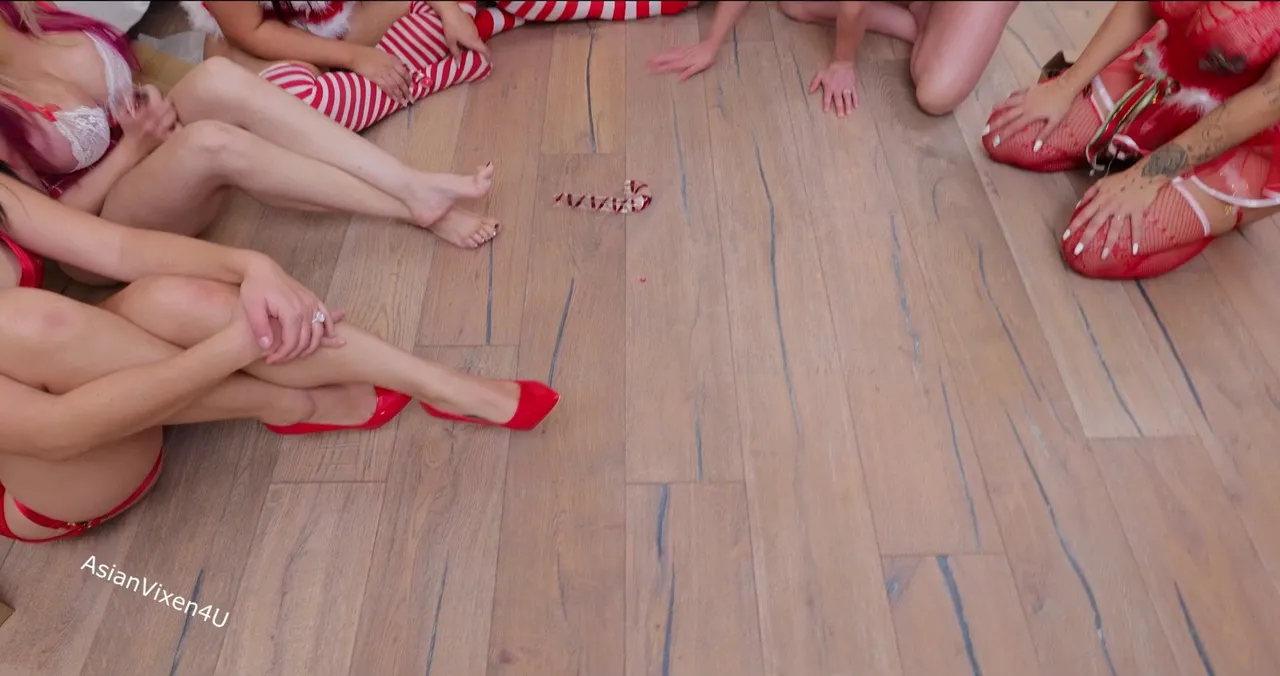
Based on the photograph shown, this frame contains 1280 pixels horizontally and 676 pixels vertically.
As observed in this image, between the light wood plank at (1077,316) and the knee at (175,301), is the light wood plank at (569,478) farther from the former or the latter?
the light wood plank at (1077,316)

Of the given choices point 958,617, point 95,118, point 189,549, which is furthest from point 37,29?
point 958,617

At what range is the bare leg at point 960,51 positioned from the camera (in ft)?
5.15

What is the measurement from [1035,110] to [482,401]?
1103 mm

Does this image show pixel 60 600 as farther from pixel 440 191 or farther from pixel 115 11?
pixel 115 11

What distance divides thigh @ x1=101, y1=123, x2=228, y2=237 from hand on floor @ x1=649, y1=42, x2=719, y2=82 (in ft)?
3.01

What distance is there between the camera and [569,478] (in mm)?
1111

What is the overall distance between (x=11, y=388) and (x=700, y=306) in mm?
886

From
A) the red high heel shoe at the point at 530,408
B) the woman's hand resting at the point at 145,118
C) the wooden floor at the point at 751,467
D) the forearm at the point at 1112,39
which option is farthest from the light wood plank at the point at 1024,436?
the woman's hand resting at the point at 145,118

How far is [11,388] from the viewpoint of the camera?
889 millimetres

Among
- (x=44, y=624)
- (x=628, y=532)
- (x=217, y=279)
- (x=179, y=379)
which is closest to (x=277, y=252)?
(x=217, y=279)

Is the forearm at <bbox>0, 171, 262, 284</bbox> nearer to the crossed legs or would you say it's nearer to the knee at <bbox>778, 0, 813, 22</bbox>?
the crossed legs

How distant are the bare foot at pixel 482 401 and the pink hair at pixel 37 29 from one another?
2.09 feet

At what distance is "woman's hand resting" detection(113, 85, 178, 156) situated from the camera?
1.22 m

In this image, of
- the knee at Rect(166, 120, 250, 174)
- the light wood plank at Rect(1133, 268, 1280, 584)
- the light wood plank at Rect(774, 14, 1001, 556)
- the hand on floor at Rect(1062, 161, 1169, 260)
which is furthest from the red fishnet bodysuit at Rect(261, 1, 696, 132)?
the light wood plank at Rect(1133, 268, 1280, 584)
